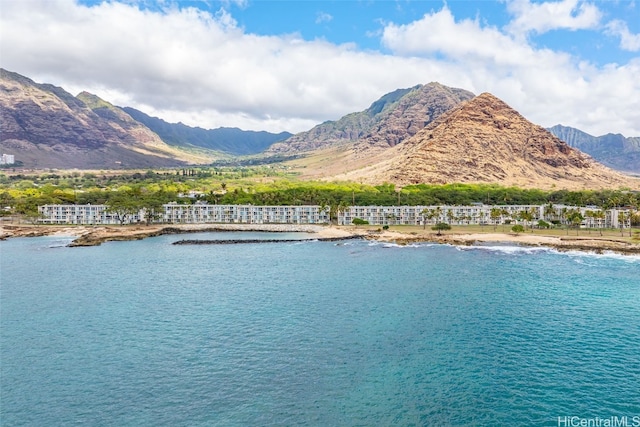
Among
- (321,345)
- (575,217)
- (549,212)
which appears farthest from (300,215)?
(321,345)

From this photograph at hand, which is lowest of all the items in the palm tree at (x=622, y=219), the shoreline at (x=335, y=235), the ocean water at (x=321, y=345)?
the ocean water at (x=321, y=345)

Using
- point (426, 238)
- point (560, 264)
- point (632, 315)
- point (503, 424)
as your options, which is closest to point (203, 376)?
point (503, 424)

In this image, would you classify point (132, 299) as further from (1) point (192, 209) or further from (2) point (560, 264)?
(1) point (192, 209)

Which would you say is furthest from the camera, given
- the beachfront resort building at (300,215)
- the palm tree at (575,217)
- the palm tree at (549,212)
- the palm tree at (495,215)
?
the beachfront resort building at (300,215)

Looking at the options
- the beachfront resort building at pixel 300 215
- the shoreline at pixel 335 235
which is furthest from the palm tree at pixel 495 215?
the shoreline at pixel 335 235

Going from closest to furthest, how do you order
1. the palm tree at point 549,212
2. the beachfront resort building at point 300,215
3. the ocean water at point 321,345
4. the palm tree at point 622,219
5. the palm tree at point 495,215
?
1. the ocean water at point 321,345
2. the palm tree at point 622,219
3. the palm tree at point 495,215
4. the palm tree at point 549,212
5. the beachfront resort building at point 300,215

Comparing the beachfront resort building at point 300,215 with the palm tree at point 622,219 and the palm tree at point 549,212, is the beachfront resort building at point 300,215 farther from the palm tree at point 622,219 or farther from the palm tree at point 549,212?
the palm tree at point 622,219

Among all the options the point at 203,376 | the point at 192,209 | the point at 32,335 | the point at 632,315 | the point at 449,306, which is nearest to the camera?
the point at 203,376
